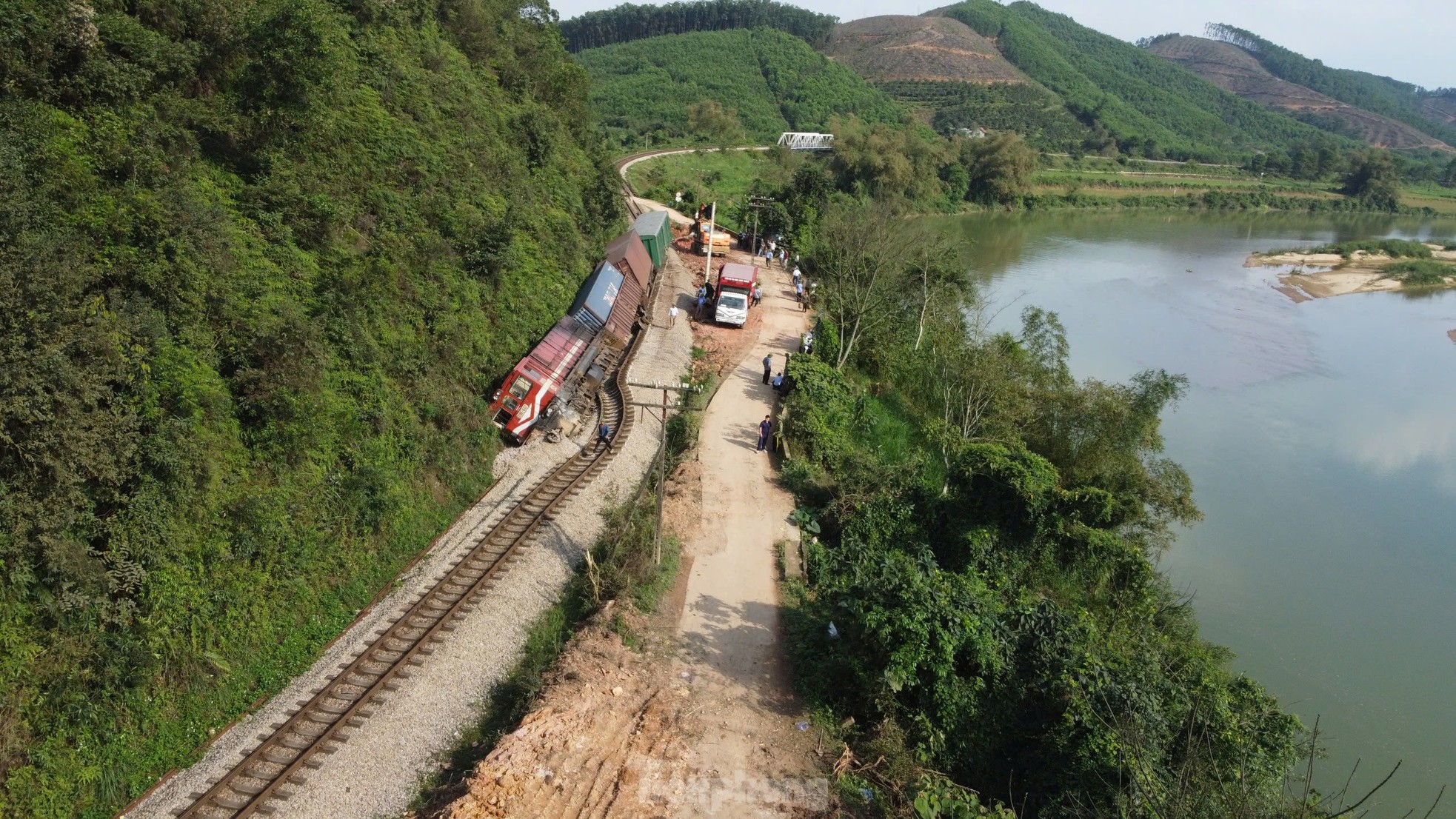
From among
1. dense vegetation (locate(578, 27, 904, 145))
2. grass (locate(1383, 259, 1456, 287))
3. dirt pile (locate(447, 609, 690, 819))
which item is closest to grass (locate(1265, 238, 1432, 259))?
grass (locate(1383, 259, 1456, 287))

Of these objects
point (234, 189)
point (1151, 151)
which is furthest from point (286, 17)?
point (1151, 151)

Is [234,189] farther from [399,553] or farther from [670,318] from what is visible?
[670,318]

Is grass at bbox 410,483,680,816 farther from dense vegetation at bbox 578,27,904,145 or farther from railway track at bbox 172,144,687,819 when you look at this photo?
dense vegetation at bbox 578,27,904,145

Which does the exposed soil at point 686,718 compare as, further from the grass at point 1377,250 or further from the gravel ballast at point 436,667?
the grass at point 1377,250

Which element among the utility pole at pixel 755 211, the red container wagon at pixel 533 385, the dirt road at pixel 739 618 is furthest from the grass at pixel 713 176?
the dirt road at pixel 739 618

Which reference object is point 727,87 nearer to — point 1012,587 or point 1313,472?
point 1313,472

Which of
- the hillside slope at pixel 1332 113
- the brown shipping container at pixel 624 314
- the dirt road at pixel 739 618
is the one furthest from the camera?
the hillside slope at pixel 1332 113

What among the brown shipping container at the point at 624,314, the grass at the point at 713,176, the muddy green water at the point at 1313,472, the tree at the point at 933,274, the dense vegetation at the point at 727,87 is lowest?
the muddy green water at the point at 1313,472
